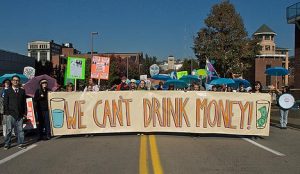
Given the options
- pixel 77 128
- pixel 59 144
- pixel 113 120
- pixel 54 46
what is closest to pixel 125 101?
pixel 113 120

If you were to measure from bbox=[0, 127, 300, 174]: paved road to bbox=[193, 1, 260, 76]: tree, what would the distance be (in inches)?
1235

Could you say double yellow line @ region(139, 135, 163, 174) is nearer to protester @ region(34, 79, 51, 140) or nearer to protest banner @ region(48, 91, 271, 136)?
protest banner @ region(48, 91, 271, 136)

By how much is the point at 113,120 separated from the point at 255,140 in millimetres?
4226

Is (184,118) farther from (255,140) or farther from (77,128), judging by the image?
(77,128)

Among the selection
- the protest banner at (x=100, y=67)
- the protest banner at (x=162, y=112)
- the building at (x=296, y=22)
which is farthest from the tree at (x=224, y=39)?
the protest banner at (x=162, y=112)

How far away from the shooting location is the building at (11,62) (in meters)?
49.0

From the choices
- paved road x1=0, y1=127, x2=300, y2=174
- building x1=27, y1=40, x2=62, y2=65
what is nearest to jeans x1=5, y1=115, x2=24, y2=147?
paved road x1=0, y1=127, x2=300, y2=174

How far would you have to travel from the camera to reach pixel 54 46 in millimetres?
163625

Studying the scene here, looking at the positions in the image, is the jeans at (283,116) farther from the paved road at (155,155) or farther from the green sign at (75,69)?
the green sign at (75,69)

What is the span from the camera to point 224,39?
147ft

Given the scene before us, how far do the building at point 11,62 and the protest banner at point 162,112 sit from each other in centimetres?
3603

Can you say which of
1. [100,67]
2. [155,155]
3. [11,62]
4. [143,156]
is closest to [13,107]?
[143,156]

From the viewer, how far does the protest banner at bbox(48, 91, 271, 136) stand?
13957 millimetres

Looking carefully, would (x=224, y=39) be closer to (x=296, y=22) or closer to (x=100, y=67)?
(x=296, y=22)
